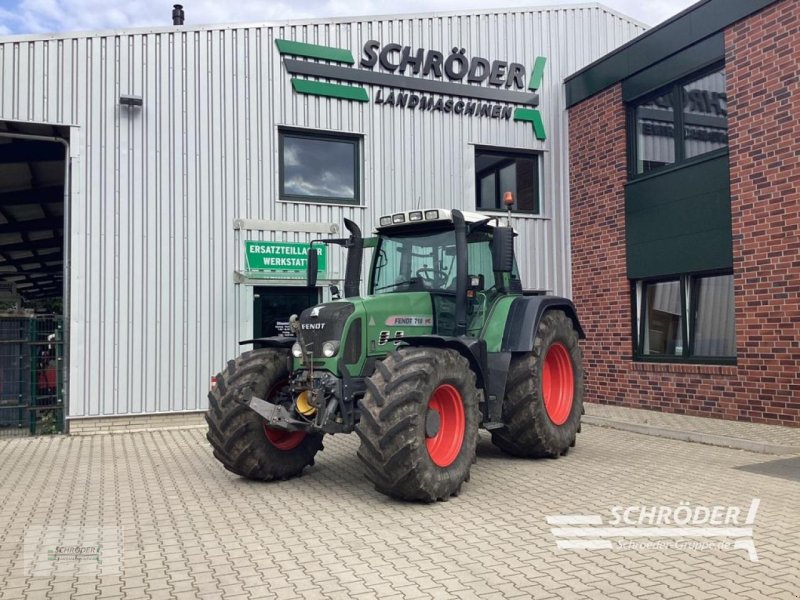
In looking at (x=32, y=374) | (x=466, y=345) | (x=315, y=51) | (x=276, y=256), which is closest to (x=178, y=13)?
(x=315, y=51)

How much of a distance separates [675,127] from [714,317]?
312 centimetres

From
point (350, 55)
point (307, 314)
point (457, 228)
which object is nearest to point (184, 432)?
point (307, 314)

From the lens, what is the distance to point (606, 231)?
12.4 m

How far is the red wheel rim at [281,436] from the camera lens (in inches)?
253

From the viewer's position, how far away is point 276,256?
11.1 meters

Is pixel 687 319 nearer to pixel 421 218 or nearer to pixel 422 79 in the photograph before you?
pixel 421 218

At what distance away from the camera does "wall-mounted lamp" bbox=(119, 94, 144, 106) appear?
10.1 m

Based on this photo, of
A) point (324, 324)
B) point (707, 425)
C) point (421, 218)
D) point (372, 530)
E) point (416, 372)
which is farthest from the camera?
point (707, 425)

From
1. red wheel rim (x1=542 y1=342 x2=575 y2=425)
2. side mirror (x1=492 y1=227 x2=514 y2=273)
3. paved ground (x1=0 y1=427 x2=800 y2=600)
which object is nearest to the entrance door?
paved ground (x1=0 y1=427 x2=800 y2=600)

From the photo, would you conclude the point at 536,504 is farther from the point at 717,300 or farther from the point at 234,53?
the point at 234,53

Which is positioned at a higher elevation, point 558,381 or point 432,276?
point 432,276

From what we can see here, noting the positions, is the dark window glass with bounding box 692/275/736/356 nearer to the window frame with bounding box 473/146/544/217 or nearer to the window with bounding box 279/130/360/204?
the window frame with bounding box 473/146/544/217

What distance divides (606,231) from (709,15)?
3841 millimetres

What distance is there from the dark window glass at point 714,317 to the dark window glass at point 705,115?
202cm
